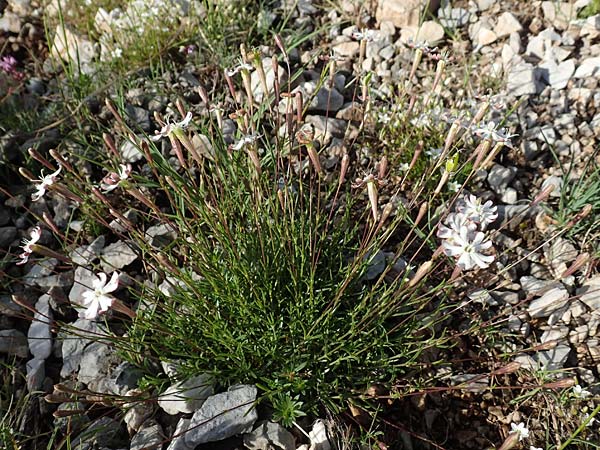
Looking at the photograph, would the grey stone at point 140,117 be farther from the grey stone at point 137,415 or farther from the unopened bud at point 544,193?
the unopened bud at point 544,193

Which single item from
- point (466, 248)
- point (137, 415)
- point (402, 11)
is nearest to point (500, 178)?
point (466, 248)

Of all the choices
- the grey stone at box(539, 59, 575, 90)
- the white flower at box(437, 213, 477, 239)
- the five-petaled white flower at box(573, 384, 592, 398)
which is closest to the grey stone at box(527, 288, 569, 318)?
the five-petaled white flower at box(573, 384, 592, 398)

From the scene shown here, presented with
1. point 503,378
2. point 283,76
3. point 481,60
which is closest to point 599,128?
point 481,60

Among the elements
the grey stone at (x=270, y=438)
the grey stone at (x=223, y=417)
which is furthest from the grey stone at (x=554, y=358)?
the grey stone at (x=223, y=417)

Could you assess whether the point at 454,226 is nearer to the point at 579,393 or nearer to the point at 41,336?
the point at 579,393

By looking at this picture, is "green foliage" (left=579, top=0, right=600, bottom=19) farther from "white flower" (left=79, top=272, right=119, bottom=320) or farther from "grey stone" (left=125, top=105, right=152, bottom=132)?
"white flower" (left=79, top=272, right=119, bottom=320)

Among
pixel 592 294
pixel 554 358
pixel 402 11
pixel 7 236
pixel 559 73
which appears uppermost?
pixel 402 11
